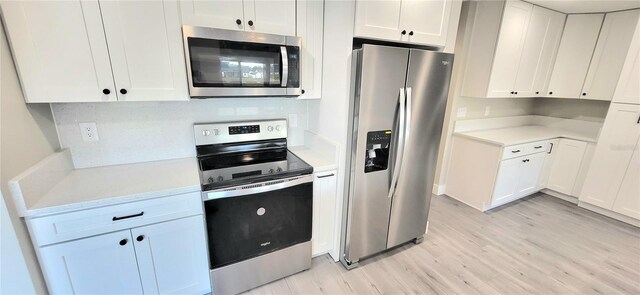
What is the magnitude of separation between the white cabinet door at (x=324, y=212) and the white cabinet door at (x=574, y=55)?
3249 mm

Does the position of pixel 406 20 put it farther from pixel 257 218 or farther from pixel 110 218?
pixel 110 218

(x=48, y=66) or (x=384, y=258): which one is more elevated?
(x=48, y=66)

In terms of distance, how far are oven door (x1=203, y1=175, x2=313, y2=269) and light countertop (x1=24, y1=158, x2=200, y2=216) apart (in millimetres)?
216

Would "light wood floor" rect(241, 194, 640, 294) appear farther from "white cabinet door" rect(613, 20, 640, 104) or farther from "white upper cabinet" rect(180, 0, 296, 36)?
"white upper cabinet" rect(180, 0, 296, 36)

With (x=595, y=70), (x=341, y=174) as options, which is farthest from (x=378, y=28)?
(x=595, y=70)

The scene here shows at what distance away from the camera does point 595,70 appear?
298 cm

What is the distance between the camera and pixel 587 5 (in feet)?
8.69

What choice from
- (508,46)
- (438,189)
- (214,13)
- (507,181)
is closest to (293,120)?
(214,13)

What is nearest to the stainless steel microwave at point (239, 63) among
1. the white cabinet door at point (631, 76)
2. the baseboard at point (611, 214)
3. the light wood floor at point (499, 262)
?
the light wood floor at point (499, 262)

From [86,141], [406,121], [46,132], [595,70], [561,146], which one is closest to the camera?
[46,132]

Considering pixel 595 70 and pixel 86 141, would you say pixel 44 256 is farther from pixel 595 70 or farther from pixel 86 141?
pixel 595 70

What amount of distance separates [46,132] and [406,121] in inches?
87.0

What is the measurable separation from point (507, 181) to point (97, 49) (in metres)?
3.76

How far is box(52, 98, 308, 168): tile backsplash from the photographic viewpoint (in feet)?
5.38
